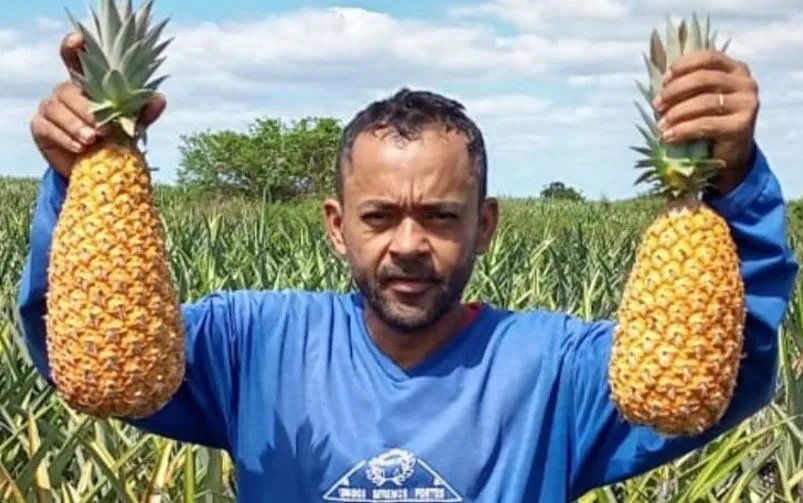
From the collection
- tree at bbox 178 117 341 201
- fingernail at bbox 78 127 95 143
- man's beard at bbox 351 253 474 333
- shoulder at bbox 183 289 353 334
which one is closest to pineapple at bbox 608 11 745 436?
man's beard at bbox 351 253 474 333

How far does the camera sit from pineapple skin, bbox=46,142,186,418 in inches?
66.2

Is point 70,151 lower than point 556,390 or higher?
higher

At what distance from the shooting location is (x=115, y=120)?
67.4 inches

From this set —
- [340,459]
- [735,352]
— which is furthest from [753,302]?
[340,459]

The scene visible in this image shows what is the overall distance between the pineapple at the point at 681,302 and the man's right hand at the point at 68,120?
2.04 feet

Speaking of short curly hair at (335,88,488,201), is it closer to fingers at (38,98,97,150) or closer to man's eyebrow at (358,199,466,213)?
man's eyebrow at (358,199,466,213)

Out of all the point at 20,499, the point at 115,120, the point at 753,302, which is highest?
the point at 115,120

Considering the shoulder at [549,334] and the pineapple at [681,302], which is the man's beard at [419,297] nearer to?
the shoulder at [549,334]

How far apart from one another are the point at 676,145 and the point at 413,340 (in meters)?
0.52

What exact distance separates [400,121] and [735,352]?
61 centimetres

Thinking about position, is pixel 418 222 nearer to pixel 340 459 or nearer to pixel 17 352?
pixel 340 459

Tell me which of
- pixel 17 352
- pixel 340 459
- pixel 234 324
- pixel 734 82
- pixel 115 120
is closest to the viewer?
pixel 734 82

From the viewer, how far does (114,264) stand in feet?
5.57

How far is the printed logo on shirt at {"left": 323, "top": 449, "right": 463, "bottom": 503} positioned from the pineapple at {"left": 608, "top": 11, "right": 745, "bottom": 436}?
323 millimetres
